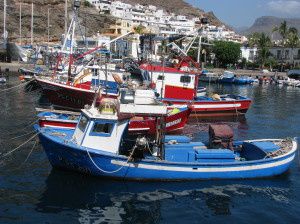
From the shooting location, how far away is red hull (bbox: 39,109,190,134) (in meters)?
23.0

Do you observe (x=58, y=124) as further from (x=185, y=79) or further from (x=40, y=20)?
(x=40, y=20)

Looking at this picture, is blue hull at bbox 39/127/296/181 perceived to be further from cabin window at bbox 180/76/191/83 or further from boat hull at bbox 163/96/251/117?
cabin window at bbox 180/76/191/83

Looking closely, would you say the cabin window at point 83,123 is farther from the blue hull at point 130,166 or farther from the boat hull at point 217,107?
the boat hull at point 217,107

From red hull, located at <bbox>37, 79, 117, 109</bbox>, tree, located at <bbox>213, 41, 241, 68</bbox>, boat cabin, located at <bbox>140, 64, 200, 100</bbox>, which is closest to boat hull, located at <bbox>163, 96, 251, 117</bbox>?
boat cabin, located at <bbox>140, 64, 200, 100</bbox>

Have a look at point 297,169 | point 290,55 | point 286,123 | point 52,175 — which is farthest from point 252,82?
point 52,175

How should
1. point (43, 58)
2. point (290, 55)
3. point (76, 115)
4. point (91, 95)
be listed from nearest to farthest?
point (76, 115), point (91, 95), point (43, 58), point (290, 55)

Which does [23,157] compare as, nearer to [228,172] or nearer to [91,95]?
[228,172]

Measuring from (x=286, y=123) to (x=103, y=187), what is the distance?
2353 centimetres

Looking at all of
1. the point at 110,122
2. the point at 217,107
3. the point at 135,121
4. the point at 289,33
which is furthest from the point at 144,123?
the point at 289,33

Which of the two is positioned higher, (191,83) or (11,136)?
(191,83)

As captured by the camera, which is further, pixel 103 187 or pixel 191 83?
pixel 191 83

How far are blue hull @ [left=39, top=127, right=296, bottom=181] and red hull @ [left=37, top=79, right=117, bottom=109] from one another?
16303mm

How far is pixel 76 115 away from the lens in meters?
24.5

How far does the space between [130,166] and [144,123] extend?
8.91 meters
